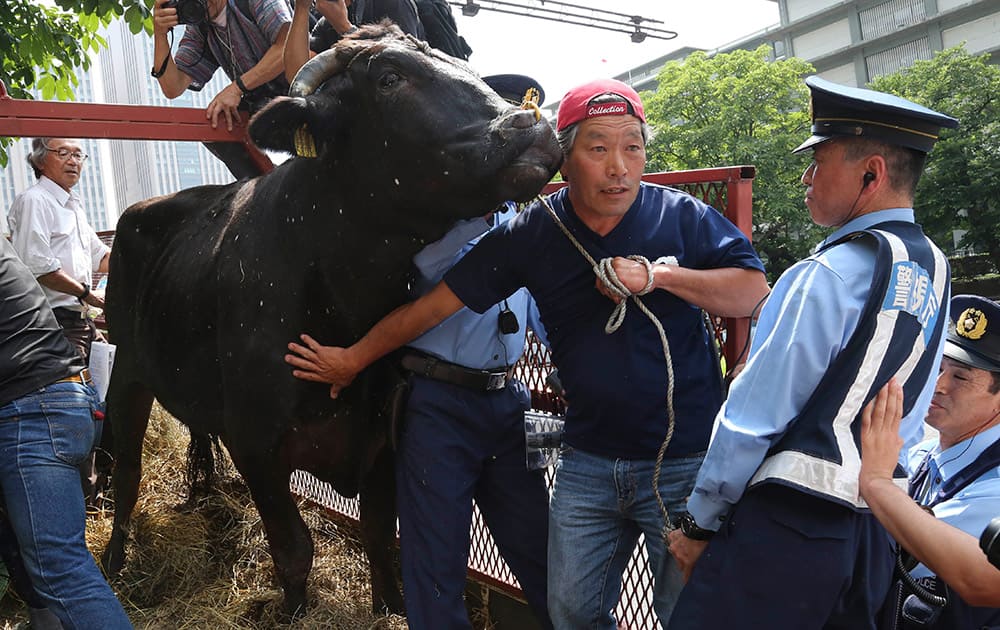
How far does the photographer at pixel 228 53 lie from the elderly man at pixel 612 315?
196cm

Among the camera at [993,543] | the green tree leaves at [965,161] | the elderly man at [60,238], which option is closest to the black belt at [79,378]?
the elderly man at [60,238]

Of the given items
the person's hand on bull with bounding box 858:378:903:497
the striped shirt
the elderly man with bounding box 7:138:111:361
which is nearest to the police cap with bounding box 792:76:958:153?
the person's hand on bull with bounding box 858:378:903:497

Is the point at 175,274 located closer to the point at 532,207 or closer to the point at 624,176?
the point at 532,207

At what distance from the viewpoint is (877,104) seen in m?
2.06

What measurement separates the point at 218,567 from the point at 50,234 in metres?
2.51

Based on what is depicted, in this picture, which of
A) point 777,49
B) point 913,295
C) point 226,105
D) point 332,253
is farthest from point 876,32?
point 913,295

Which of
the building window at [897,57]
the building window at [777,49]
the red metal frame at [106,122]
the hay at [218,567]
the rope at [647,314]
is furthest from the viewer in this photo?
the building window at [777,49]

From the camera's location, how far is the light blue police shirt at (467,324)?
3.27m

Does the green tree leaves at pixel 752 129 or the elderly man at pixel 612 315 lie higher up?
the green tree leaves at pixel 752 129

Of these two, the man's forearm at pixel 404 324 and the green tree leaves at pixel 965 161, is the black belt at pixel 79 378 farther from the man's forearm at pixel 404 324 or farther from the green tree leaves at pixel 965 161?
the green tree leaves at pixel 965 161

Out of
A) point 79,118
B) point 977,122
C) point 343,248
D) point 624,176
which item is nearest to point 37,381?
point 343,248

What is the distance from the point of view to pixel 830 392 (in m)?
1.99

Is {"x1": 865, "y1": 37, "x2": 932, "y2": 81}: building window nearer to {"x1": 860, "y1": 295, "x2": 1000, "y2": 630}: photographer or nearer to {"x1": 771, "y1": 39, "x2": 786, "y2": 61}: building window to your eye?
{"x1": 771, "y1": 39, "x2": 786, "y2": 61}: building window

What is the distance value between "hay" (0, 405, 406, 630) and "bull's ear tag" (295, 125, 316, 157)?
2.08 m
